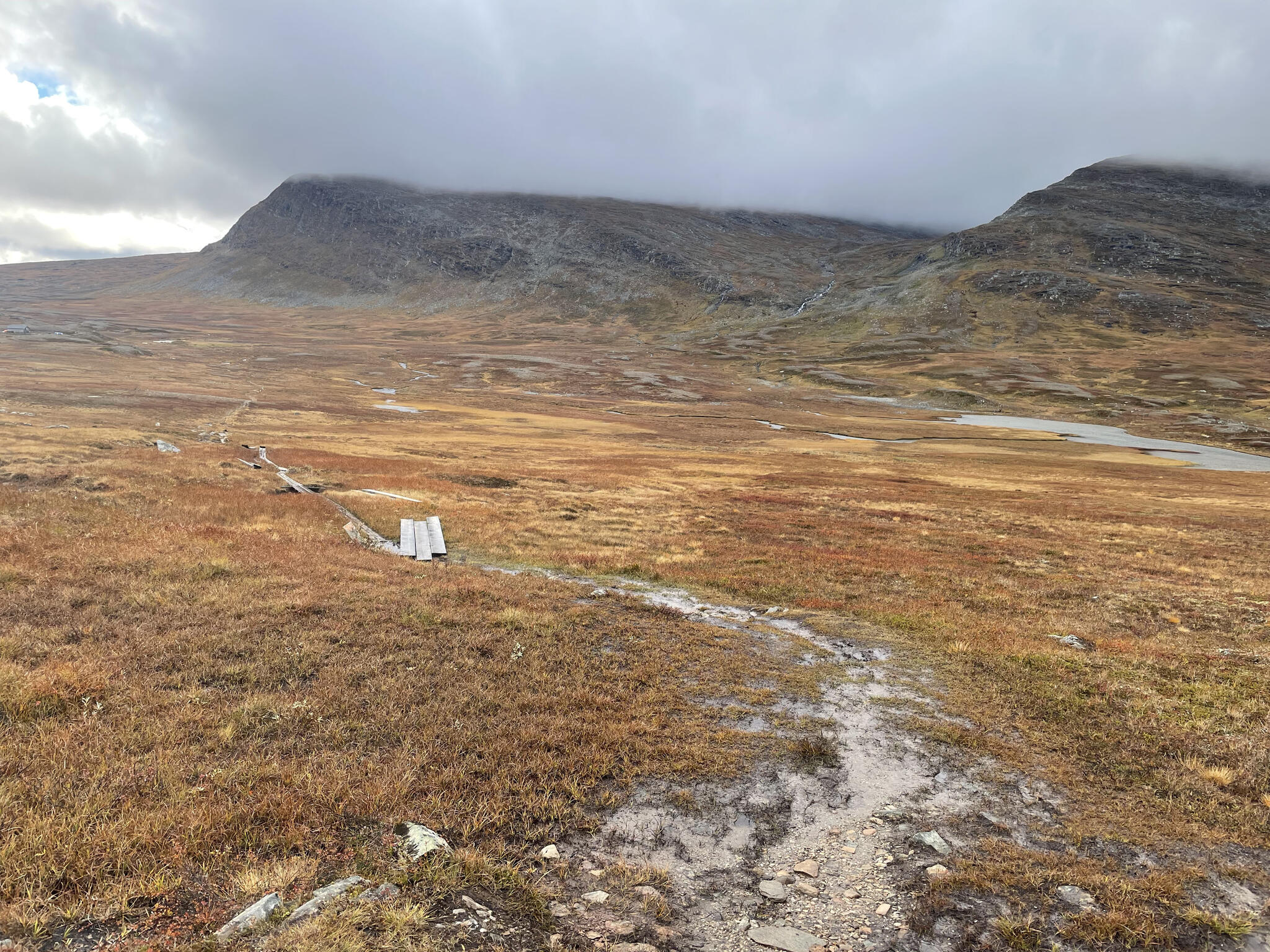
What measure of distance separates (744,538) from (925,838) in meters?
20.3

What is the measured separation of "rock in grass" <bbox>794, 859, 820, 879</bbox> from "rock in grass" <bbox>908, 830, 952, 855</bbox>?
1.58m

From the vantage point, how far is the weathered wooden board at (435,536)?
23.1 meters

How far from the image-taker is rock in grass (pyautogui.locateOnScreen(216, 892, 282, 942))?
17.2 ft

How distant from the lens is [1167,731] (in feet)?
36.0

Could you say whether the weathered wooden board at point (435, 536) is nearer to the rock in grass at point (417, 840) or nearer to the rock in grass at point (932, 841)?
the rock in grass at point (417, 840)

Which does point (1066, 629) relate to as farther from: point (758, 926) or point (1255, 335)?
point (1255, 335)

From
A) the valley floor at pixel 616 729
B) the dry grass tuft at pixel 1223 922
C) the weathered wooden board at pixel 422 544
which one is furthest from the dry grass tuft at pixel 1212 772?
the weathered wooden board at pixel 422 544

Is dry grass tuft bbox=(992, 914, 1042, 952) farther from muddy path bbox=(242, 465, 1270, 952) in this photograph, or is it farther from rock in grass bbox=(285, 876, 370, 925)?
rock in grass bbox=(285, 876, 370, 925)

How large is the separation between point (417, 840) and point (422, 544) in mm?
17538

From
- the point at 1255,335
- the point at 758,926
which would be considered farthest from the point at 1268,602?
the point at 1255,335

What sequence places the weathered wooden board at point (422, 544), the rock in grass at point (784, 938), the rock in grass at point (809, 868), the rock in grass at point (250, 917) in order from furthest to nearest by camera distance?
the weathered wooden board at point (422, 544) < the rock in grass at point (809, 868) < the rock in grass at point (784, 938) < the rock in grass at point (250, 917)

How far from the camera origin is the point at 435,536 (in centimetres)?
2477

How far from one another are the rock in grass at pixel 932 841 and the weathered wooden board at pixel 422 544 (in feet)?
59.1

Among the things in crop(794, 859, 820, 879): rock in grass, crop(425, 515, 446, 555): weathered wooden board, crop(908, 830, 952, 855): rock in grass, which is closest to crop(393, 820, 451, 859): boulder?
crop(794, 859, 820, 879): rock in grass
